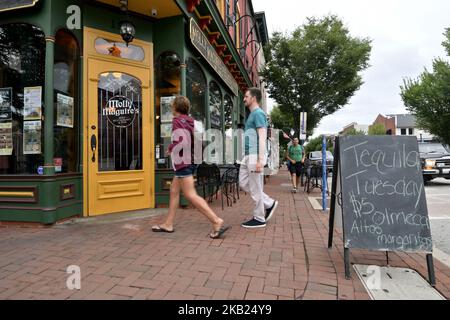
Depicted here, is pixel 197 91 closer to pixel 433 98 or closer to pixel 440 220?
pixel 440 220

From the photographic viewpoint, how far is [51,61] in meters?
4.71

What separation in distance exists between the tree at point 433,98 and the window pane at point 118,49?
82.7ft

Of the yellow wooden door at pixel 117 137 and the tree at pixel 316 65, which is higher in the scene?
the tree at pixel 316 65

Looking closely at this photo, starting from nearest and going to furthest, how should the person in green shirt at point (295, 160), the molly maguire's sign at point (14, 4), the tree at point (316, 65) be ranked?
the molly maguire's sign at point (14, 4) < the person in green shirt at point (295, 160) < the tree at point (316, 65)

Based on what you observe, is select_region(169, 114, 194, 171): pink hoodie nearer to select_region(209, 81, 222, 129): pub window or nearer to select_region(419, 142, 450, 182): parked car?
select_region(209, 81, 222, 129): pub window

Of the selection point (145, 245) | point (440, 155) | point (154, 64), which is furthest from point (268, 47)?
point (145, 245)

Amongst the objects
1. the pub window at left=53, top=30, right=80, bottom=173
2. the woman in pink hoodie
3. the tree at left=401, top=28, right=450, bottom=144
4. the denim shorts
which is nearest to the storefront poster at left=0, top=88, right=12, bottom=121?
the pub window at left=53, top=30, right=80, bottom=173

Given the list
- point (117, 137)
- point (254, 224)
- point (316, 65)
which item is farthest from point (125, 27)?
point (316, 65)

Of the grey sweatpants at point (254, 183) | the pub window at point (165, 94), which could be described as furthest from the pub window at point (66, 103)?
the grey sweatpants at point (254, 183)

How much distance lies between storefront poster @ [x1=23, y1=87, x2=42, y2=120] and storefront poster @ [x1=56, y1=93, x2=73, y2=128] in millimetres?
246

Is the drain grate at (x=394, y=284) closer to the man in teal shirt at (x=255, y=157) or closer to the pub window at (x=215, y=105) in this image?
the man in teal shirt at (x=255, y=157)

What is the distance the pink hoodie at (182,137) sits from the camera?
3988 mm
